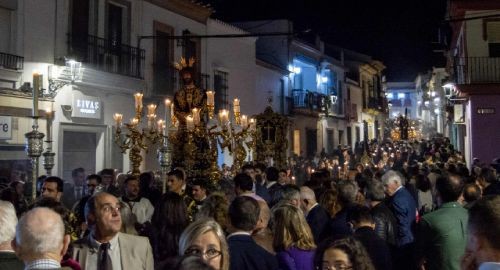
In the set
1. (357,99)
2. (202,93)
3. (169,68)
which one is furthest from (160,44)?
(357,99)

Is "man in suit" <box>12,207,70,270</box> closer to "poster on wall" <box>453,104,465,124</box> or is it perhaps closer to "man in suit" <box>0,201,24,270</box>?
"man in suit" <box>0,201,24,270</box>

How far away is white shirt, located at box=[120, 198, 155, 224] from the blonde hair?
297cm

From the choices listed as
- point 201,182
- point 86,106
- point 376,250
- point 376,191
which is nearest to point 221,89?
point 86,106

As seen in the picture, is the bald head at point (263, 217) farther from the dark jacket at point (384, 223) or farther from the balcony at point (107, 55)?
the balcony at point (107, 55)

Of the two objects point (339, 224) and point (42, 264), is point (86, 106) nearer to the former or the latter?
point (339, 224)

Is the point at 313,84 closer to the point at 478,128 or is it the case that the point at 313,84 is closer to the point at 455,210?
the point at 478,128

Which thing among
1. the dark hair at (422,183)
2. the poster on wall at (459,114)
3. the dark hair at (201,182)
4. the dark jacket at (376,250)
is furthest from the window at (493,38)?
the dark jacket at (376,250)

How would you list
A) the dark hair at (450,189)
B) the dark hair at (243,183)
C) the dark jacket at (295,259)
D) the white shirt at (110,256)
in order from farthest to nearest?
the dark hair at (243,183), the dark hair at (450,189), the dark jacket at (295,259), the white shirt at (110,256)

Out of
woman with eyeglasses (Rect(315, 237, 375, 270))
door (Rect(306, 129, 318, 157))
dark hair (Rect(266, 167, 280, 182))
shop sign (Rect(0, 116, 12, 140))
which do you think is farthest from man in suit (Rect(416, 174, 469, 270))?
door (Rect(306, 129, 318, 157))

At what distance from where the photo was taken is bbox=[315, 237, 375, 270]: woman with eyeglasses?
134 inches

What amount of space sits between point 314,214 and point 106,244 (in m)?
3.04

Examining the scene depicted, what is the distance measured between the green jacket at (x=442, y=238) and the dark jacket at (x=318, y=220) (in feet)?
4.61

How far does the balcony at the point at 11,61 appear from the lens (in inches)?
529

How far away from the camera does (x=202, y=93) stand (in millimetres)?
9898
